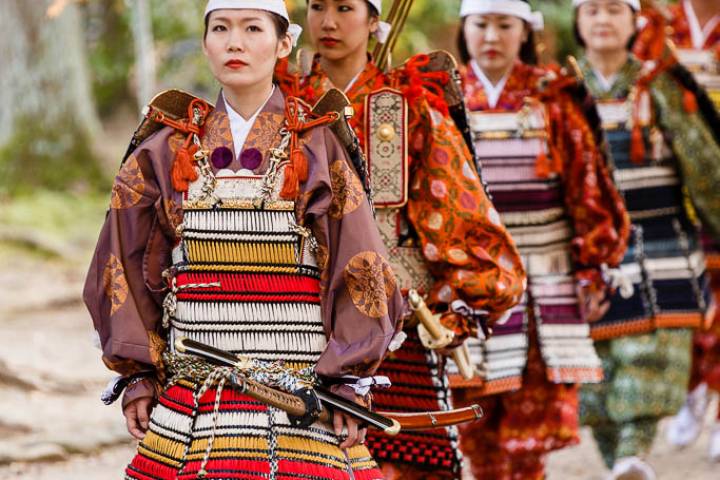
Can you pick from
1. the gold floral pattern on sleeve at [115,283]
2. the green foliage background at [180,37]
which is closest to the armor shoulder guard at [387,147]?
the gold floral pattern on sleeve at [115,283]

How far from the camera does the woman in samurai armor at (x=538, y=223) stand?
5.88 metres

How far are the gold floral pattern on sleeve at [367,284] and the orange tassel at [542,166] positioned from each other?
2178 millimetres

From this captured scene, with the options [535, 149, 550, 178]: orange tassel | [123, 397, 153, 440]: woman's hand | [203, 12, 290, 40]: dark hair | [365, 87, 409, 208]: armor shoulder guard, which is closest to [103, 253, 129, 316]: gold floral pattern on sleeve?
[123, 397, 153, 440]: woman's hand

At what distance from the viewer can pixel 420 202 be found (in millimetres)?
4812

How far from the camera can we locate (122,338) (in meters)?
3.85

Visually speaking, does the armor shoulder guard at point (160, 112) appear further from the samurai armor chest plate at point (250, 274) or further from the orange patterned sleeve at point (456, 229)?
the orange patterned sleeve at point (456, 229)

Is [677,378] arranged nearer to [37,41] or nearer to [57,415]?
[57,415]

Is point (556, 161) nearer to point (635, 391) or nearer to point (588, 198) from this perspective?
point (588, 198)

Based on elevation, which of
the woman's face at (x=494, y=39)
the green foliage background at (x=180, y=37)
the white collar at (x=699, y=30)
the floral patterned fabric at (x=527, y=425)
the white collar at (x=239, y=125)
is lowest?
the floral patterned fabric at (x=527, y=425)

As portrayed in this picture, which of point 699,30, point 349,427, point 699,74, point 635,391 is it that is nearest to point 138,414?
point 349,427

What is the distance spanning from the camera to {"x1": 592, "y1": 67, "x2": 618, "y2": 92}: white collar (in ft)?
23.2

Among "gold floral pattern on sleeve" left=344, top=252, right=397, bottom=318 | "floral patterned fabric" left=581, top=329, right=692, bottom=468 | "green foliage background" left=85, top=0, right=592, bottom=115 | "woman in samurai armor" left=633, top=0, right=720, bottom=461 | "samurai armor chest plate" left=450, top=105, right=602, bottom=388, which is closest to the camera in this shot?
"gold floral pattern on sleeve" left=344, top=252, right=397, bottom=318

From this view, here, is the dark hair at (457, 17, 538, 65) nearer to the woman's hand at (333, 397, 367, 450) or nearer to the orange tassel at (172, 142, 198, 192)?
the orange tassel at (172, 142, 198, 192)

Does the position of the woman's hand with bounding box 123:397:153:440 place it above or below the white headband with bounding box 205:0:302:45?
below
